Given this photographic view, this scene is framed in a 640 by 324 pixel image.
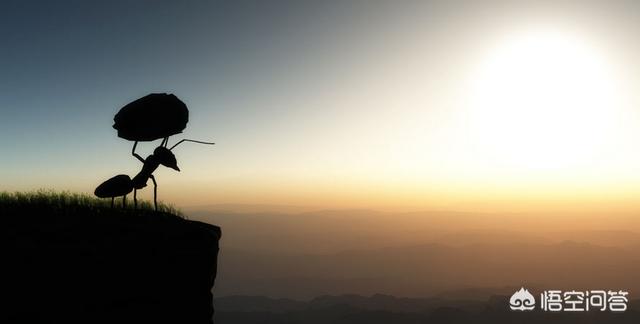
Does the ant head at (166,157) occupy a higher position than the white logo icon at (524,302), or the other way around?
the ant head at (166,157)

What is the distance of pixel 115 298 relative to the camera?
12.9m

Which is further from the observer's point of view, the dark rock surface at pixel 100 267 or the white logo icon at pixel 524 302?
the white logo icon at pixel 524 302

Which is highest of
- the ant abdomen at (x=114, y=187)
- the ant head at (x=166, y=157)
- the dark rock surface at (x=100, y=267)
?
the ant head at (x=166, y=157)

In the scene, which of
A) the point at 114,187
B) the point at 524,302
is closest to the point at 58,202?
the point at 114,187

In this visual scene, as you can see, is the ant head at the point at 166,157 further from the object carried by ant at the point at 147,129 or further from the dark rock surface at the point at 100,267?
the dark rock surface at the point at 100,267

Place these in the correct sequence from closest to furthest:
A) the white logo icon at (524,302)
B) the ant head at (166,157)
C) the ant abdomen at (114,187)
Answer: the ant abdomen at (114,187), the ant head at (166,157), the white logo icon at (524,302)

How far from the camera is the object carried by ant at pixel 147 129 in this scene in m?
14.9

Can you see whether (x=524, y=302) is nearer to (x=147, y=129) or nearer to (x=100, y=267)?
(x=147, y=129)

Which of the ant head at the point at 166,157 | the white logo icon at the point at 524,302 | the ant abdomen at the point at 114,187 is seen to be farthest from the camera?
the white logo icon at the point at 524,302

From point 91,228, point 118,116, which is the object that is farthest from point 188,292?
point 118,116

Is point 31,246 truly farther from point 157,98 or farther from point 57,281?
point 157,98

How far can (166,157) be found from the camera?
15266 millimetres

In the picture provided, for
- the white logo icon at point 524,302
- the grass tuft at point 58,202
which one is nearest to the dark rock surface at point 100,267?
the grass tuft at point 58,202

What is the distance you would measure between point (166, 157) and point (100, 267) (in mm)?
3909
